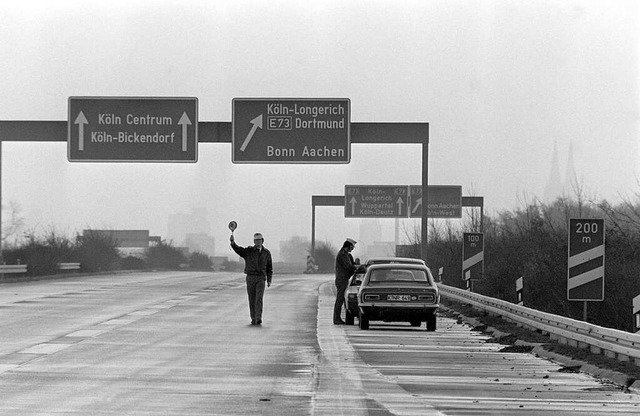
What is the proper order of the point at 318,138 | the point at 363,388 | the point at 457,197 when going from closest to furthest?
1. the point at 363,388
2. the point at 318,138
3. the point at 457,197

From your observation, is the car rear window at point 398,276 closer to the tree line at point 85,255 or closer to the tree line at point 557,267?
the tree line at point 557,267

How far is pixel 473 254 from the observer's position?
1261 inches

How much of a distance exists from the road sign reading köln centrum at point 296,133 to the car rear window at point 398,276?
1267 centimetres

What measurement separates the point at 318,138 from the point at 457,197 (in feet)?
110

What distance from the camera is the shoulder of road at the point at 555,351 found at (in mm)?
14758

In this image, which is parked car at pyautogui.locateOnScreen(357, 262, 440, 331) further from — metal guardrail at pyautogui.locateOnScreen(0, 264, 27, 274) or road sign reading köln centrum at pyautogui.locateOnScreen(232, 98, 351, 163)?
metal guardrail at pyautogui.locateOnScreen(0, 264, 27, 274)

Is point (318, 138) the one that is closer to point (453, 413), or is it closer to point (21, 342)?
point (21, 342)

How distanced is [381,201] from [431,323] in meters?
46.1

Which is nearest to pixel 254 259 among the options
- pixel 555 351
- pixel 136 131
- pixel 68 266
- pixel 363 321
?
pixel 363 321

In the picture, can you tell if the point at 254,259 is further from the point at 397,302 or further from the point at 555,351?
the point at 555,351

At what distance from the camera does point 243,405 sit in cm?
1184

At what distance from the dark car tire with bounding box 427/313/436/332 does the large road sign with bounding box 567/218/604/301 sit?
192 inches

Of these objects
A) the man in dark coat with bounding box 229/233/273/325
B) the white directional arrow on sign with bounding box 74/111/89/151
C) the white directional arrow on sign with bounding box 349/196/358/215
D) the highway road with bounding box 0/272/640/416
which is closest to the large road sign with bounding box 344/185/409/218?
the white directional arrow on sign with bounding box 349/196/358/215

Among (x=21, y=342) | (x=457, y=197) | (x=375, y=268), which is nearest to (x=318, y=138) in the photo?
(x=375, y=268)
